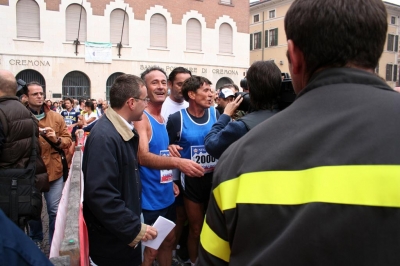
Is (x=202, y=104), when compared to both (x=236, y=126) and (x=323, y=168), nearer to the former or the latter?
(x=236, y=126)

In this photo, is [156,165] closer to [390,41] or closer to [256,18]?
[256,18]

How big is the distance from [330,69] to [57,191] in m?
4.57

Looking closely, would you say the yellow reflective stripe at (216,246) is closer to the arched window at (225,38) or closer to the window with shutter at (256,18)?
the arched window at (225,38)

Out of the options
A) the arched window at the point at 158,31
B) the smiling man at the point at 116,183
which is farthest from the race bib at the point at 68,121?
the arched window at the point at 158,31

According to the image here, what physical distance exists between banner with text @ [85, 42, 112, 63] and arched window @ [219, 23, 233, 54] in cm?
999

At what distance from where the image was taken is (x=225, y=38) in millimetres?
31078

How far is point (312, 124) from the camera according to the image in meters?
0.97

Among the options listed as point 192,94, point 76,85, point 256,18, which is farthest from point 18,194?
point 256,18

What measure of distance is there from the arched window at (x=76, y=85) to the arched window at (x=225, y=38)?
39.2 feet

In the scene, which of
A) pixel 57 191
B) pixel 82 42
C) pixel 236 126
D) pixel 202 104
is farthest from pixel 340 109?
pixel 82 42

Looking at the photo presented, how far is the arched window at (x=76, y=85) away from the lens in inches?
995

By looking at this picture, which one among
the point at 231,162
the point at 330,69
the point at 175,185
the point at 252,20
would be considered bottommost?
the point at 175,185

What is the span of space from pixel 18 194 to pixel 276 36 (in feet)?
129

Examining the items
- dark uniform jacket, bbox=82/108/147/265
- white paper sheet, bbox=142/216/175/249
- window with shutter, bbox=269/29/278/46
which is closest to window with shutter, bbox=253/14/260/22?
window with shutter, bbox=269/29/278/46
